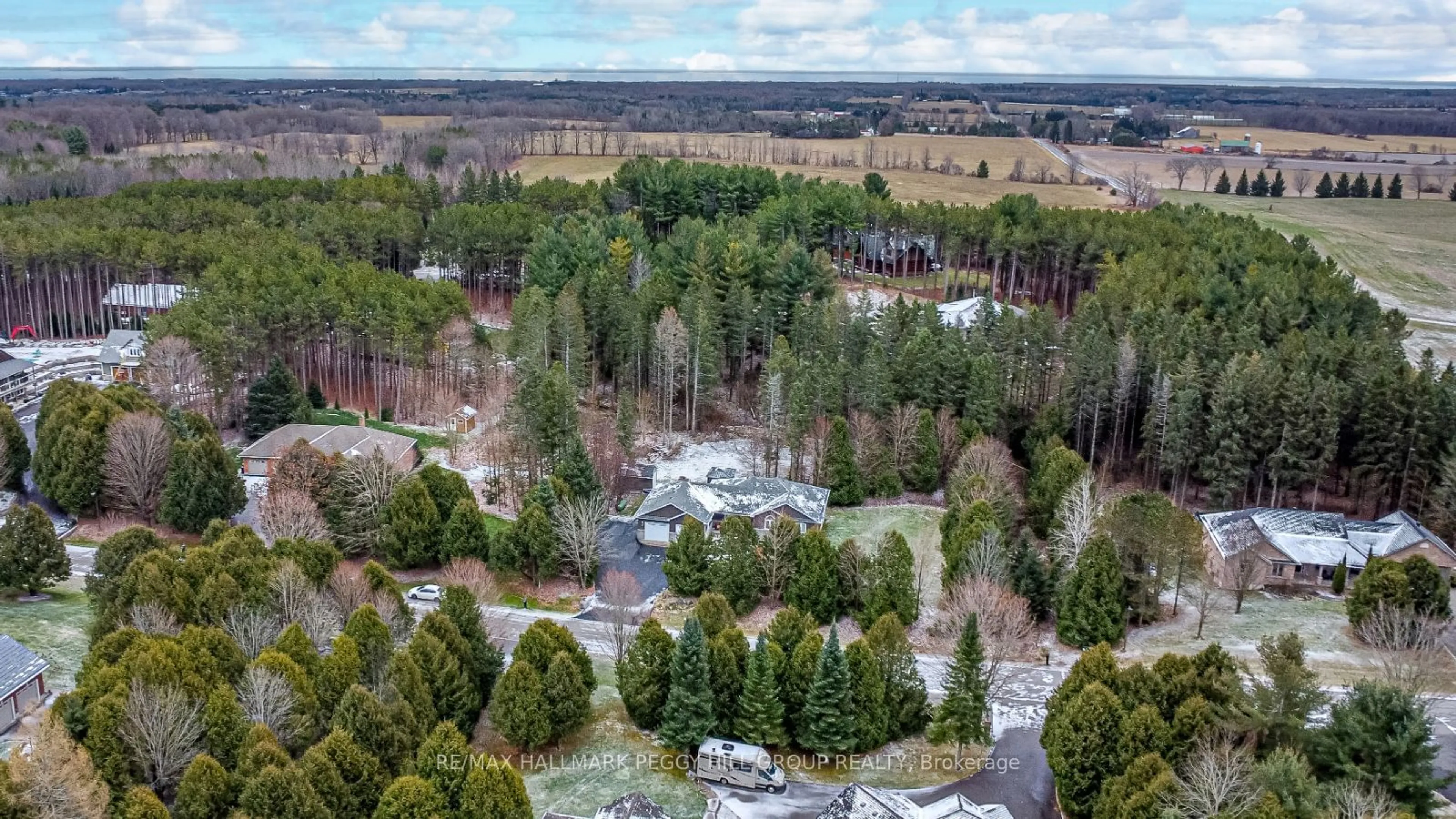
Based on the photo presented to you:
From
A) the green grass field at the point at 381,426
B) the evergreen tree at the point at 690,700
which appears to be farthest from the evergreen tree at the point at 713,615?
the green grass field at the point at 381,426

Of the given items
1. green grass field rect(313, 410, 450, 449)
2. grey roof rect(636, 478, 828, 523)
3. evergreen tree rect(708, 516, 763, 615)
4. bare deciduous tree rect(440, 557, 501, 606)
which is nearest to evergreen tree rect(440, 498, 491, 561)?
bare deciduous tree rect(440, 557, 501, 606)

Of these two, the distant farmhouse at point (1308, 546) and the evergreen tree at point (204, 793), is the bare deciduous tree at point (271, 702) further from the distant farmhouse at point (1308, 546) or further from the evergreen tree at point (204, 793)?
the distant farmhouse at point (1308, 546)

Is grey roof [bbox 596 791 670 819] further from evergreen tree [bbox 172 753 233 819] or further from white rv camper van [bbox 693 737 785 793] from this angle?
evergreen tree [bbox 172 753 233 819]

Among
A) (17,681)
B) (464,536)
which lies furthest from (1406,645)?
(17,681)

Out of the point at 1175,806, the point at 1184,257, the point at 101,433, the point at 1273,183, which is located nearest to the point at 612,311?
the point at 101,433

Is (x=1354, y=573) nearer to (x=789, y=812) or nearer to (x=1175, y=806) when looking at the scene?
(x=1175, y=806)

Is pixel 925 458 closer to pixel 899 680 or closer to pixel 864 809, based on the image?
pixel 899 680
